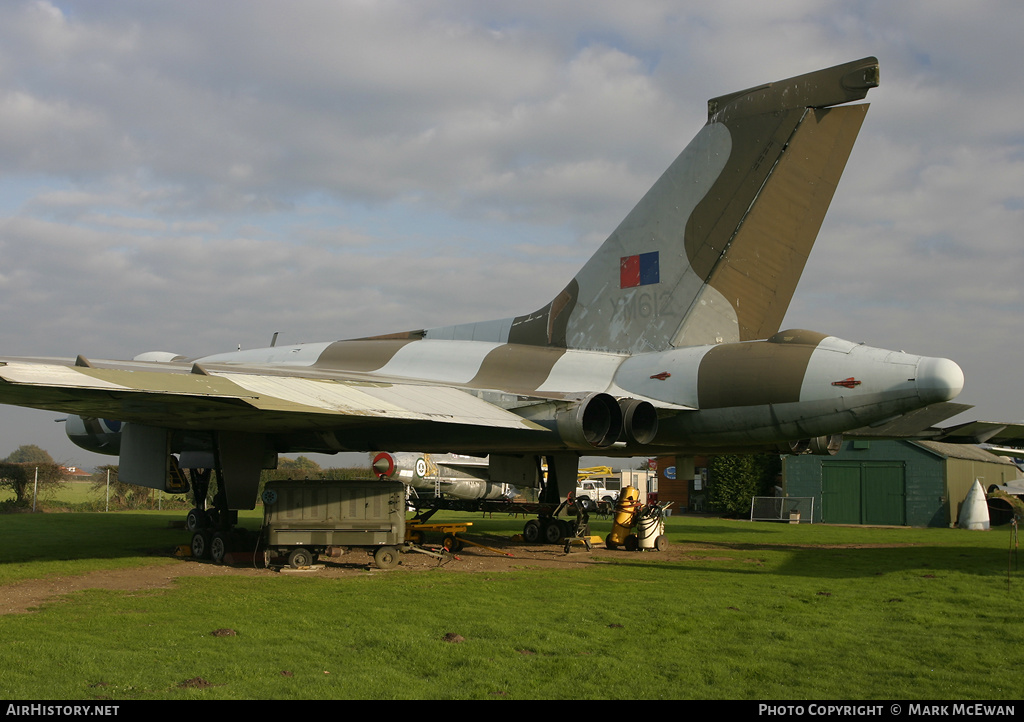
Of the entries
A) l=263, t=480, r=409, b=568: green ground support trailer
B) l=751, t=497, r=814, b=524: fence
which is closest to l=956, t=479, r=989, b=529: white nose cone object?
l=751, t=497, r=814, b=524: fence

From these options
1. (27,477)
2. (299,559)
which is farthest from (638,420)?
(27,477)

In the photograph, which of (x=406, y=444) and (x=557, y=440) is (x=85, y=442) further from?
(x=557, y=440)

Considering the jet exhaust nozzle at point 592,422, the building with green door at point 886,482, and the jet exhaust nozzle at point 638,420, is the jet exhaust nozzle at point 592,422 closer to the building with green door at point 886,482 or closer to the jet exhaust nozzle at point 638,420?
the jet exhaust nozzle at point 638,420

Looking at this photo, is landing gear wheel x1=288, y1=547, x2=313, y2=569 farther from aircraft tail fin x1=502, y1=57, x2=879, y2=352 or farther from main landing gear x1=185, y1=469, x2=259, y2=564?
aircraft tail fin x1=502, y1=57, x2=879, y2=352

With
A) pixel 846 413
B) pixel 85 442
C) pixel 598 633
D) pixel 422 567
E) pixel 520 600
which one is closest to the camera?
pixel 598 633

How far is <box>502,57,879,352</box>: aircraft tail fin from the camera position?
11.9 m

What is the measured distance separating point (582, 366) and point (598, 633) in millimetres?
5735

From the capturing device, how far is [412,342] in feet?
47.5

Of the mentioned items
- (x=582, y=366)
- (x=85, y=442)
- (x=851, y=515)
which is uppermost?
(x=582, y=366)

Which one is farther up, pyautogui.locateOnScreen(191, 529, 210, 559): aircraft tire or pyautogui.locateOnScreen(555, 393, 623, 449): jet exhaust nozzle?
pyautogui.locateOnScreen(555, 393, 623, 449): jet exhaust nozzle

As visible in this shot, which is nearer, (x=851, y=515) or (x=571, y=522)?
(x=571, y=522)

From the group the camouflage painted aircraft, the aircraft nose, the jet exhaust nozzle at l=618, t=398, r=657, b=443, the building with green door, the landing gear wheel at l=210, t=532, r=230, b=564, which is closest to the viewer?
the aircraft nose

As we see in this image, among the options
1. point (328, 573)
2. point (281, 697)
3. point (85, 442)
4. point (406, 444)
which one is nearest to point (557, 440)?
point (406, 444)

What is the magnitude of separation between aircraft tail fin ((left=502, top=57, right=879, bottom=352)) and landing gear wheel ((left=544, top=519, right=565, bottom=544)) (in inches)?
208
